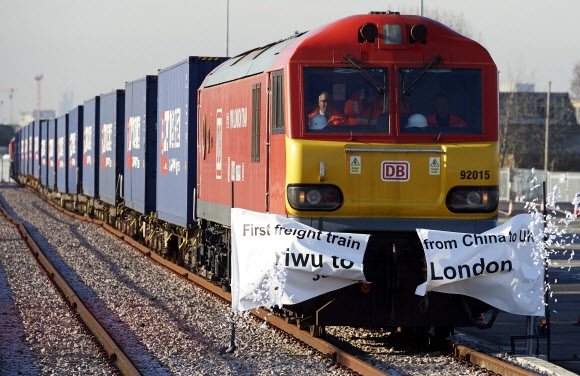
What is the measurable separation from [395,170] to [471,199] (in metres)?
0.80

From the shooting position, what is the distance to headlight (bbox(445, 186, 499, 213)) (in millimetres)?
Result: 11219

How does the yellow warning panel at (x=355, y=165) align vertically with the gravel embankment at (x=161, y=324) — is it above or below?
above

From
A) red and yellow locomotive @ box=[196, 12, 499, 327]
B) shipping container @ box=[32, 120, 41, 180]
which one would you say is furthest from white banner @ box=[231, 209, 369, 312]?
shipping container @ box=[32, 120, 41, 180]

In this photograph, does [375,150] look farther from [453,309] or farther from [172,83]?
[172,83]

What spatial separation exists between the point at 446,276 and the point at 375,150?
1390 mm

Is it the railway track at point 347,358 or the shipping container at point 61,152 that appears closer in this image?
the railway track at point 347,358

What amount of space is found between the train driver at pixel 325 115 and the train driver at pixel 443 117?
888 mm

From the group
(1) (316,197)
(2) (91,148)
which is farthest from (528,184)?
(1) (316,197)

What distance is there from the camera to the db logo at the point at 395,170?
36.6ft

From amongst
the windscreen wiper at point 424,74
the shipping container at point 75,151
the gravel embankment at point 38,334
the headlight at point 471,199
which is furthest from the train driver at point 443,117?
the shipping container at point 75,151

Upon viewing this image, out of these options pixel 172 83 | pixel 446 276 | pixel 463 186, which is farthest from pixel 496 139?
pixel 172 83

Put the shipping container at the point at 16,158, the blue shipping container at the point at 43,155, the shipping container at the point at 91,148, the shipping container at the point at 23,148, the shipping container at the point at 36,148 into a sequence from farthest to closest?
the shipping container at the point at 16,158, the shipping container at the point at 23,148, the shipping container at the point at 36,148, the blue shipping container at the point at 43,155, the shipping container at the point at 91,148

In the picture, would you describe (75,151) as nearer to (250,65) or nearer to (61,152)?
(61,152)

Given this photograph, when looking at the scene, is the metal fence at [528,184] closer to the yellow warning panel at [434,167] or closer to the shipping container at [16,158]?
the shipping container at [16,158]
